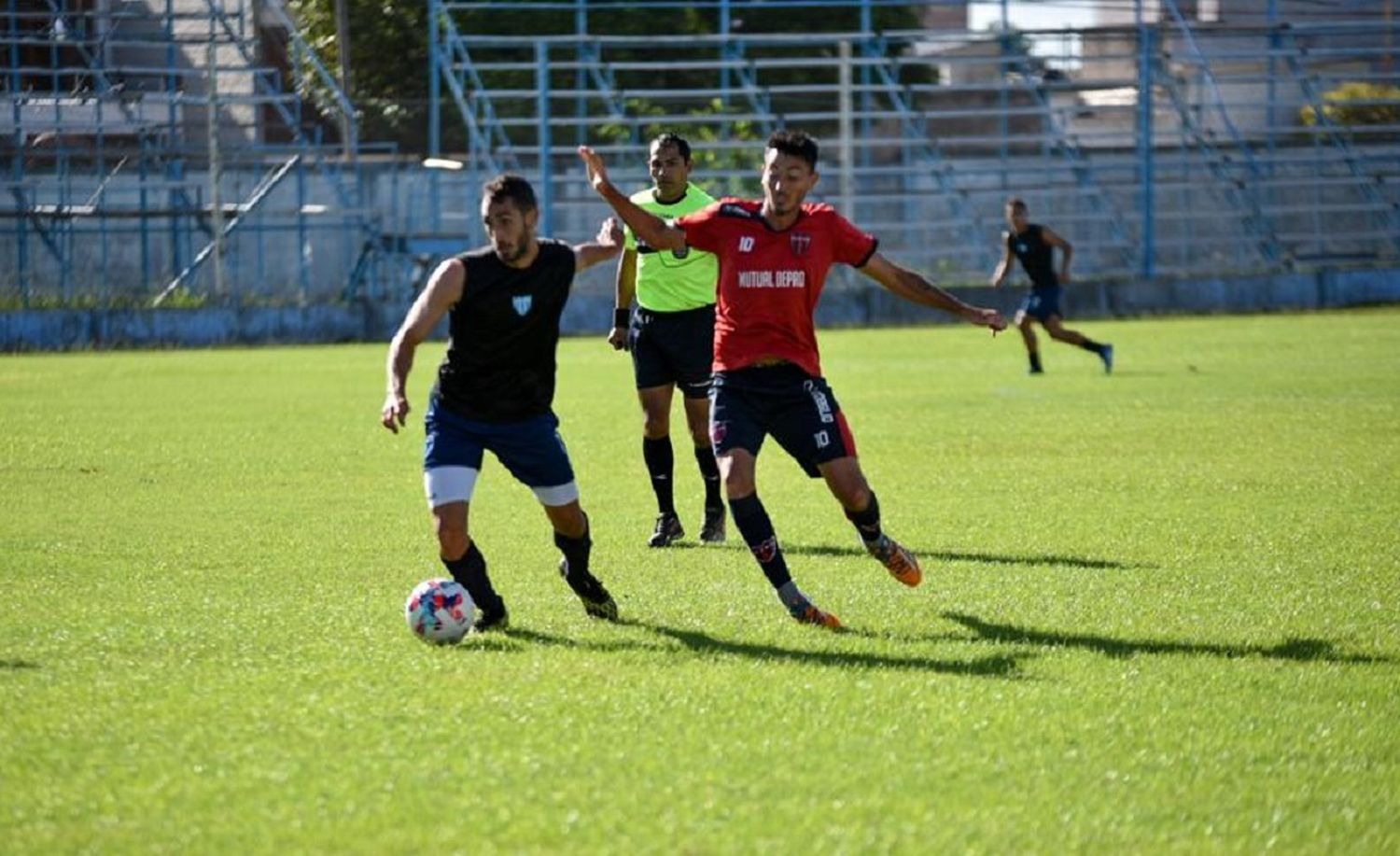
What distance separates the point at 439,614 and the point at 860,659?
1659mm

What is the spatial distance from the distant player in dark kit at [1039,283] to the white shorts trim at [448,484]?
1522 cm

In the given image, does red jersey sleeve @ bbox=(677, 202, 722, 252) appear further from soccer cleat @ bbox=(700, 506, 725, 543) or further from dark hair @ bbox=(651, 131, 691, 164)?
soccer cleat @ bbox=(700, 506, 725, 543)

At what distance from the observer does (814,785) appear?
578 cm

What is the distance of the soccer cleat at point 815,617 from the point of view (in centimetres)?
832

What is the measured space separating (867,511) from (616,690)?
2.21 m

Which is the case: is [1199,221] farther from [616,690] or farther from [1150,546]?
[616,690]

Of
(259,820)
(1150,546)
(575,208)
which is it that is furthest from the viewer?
(575,208)

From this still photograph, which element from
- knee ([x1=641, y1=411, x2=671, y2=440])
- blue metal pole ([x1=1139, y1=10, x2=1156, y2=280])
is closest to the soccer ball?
knee ([x1=641, y1=411, x2=671, y2=440])

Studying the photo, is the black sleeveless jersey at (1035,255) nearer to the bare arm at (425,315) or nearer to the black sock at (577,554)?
the black sock at (577,554)

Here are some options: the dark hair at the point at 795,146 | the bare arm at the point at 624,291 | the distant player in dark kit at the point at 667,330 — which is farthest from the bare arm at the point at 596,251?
the bare arm at the point at 624,291

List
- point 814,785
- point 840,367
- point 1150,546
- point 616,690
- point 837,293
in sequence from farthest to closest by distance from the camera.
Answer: point 837,293 < point 840,367 < point 1150,546 < point 616,690 < point 814,785

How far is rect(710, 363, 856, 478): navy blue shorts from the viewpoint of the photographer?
8.89 m

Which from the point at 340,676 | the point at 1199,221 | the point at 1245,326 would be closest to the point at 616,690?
the point at 340,676

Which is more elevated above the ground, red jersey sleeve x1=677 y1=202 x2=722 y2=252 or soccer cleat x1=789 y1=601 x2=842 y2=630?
red jersey sleeve x1=677 y1=202 x2=722 y2=252
